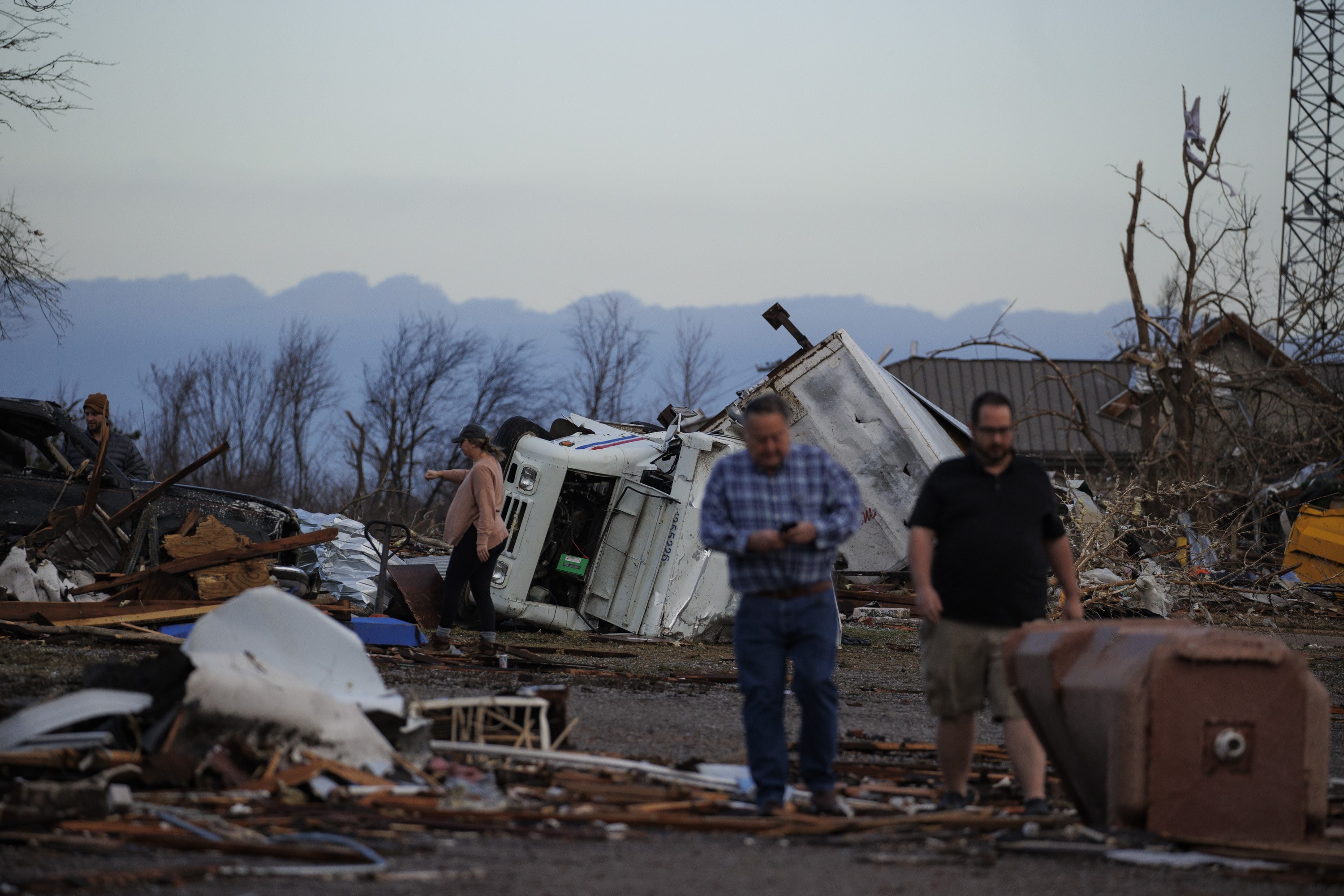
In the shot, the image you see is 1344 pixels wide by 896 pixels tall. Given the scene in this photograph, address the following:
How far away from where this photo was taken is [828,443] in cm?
1495

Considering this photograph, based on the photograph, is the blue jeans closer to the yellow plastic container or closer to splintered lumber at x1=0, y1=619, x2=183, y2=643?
splintered lumber at x1=0, y1=619, x2=183, y2=643

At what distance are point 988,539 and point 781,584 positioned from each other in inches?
35.2

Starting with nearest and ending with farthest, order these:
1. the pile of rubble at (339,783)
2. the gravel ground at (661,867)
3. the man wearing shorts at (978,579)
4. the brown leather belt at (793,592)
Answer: the gravel ground at (661,867) → the pile of rubble at (339,783) → the brown leather belt at (793,592) → the man wearing shorts at (978,579)

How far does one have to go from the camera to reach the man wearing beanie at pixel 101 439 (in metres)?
11.2

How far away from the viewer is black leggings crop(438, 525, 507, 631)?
10.6 meters

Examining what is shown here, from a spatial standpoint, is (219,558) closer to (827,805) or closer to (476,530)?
(476,530)

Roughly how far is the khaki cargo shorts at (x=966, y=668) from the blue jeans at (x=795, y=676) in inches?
18.7

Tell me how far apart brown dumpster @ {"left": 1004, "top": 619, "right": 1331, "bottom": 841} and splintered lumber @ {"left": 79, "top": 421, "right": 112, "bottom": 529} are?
8.69 metres

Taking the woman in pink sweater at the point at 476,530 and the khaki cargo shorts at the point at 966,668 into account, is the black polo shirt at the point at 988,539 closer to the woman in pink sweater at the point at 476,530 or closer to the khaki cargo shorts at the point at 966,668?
the khaki cargo shorts at the point at 966,668

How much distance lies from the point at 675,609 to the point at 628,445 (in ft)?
6.51

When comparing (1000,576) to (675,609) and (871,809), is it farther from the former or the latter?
(675,609)

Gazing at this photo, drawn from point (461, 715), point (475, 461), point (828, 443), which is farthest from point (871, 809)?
point (828, 443)

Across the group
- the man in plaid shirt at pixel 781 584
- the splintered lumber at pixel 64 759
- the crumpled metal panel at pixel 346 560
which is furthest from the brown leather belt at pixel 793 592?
the crumpled metal panel at pixel 346 560

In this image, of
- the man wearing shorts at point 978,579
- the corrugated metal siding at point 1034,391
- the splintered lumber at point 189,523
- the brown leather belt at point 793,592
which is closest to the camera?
the brown leather belt at point 793,592
